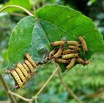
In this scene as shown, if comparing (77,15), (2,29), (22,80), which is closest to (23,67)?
(22,80)

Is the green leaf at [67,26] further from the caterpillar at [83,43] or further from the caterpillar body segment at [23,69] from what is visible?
the caterpillar body segment at [23,69]

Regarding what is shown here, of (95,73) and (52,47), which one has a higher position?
(52,47)

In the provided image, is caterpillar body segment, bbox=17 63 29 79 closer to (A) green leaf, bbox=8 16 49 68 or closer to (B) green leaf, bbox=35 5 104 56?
(A) green leaf, bbox=8 16 49 68

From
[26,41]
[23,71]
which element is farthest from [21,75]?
[26,41]

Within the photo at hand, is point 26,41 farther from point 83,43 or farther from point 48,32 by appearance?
point 83,43

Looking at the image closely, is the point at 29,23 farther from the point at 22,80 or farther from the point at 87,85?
the point at 87,85

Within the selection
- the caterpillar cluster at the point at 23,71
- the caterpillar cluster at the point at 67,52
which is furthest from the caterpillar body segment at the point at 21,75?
the caterpillar cluster at the point at 67,52
